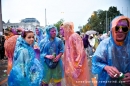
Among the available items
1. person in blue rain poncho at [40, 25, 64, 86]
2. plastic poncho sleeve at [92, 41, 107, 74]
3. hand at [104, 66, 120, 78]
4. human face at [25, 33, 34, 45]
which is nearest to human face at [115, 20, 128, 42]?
plastic poncho sleeve at [92, 41, 107, 74]

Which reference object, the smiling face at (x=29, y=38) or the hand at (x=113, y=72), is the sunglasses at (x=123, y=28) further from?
the smiling face at (x=29, y=38)

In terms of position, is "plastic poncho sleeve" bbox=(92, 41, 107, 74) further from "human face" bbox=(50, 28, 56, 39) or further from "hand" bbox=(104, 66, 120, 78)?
"human face" bbox=(50, 28, 56, 39)

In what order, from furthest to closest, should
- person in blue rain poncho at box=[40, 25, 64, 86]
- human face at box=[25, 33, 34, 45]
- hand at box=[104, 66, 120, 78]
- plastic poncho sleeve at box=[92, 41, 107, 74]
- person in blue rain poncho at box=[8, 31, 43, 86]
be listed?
person in blue rain poncho at box=[40, 25, 64, 86] → human face at box=[25, 33, 34, 45] → person in blue rain poncho at box=[8, 31, 43, 86] → plastic poncho sleeve at box=[92, 41, 107, 74] → hand at box=[104, 66, 120, 78]

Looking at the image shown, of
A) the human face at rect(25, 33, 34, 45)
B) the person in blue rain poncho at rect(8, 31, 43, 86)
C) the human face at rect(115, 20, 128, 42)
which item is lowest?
the person in blue rain poncho at rect(8, 31, 43, 86)

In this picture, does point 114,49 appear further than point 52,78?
No

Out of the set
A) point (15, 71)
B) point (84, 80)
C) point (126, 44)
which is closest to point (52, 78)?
point (84, 80)

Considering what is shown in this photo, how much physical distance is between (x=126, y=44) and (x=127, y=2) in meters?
0.71

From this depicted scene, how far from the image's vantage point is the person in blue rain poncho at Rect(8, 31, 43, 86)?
3123mm

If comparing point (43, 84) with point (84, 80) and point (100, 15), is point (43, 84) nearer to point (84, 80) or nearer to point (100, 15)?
point (84, 80)

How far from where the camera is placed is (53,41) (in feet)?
14.0

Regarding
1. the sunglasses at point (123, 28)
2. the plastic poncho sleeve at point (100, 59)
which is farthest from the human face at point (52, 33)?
the sunglasses at point (123, 28)

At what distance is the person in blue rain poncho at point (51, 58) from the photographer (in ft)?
13.7

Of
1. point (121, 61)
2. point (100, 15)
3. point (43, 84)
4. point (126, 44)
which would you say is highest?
point (100, 15)

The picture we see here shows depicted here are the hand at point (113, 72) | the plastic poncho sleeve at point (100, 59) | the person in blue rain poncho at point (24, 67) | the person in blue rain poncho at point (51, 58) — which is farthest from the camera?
the person in blue rain poncho at point (51, 58)
